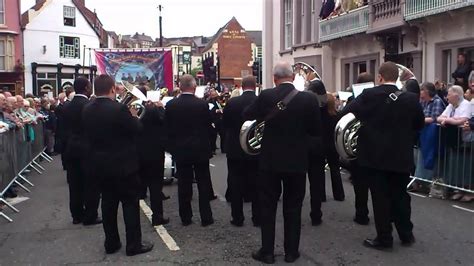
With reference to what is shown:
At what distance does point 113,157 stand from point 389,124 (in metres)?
2.96

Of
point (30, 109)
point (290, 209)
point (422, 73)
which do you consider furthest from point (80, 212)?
point (422, 73)

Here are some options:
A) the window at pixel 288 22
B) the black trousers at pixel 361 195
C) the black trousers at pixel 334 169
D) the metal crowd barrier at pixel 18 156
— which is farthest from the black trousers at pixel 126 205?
the window at pixel 288 22

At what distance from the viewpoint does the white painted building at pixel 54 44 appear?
1646 inches

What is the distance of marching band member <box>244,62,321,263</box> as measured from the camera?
18.5ft

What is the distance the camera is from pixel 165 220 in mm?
7469

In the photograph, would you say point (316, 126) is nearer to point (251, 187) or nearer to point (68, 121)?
point (251, 187)

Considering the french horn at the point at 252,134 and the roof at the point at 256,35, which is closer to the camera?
the french horn at the point at 252,134

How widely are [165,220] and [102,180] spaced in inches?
69.6

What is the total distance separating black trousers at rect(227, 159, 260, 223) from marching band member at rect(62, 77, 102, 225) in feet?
5.93

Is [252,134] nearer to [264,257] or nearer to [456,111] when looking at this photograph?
[264,257]

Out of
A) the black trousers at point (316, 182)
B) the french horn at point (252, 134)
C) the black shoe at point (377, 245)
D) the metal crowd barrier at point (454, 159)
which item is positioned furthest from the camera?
the metal crowd barrier at point (454, 159)

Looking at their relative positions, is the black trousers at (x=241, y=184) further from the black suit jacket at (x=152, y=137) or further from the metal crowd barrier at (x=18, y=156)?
the metal crowd barrier at (x=18, y=156)

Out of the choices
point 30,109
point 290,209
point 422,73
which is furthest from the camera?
point 422,73

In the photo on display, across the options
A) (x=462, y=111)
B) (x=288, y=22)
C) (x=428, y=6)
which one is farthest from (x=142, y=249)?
(x=288, y=22)
